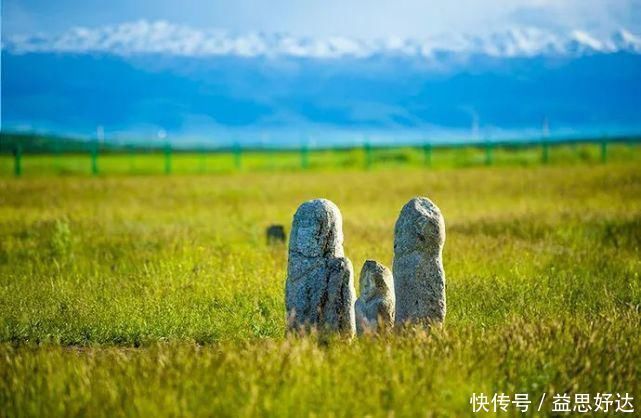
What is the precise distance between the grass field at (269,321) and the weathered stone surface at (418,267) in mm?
456

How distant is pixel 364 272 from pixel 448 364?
209 centimetres

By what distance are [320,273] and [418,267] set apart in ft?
3.27

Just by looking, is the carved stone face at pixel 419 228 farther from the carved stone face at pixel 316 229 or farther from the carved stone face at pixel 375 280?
the carved stone face at pixel 316 229

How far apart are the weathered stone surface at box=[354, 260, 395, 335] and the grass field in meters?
0.67

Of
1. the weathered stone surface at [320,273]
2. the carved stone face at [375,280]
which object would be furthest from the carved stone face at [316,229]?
the carved stone face at [375,280]

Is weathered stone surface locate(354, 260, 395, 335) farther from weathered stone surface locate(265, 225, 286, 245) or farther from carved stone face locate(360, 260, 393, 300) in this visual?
weathered stone surface locate(265, 225, 286, 245)

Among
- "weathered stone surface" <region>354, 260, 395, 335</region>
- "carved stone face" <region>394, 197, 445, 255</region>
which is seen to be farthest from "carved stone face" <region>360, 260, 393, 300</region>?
"carved stone face" <region>394, 197, 445, 255</region>

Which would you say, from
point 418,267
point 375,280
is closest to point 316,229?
point 375,280

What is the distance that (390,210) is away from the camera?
28.1 metres

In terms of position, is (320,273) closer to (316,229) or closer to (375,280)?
(316,229)

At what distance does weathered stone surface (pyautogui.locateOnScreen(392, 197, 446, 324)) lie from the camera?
357 inches

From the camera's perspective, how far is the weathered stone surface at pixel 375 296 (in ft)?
30.2

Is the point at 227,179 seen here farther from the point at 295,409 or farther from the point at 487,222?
the point at 295,409

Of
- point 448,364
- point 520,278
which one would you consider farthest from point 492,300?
point 448,364
